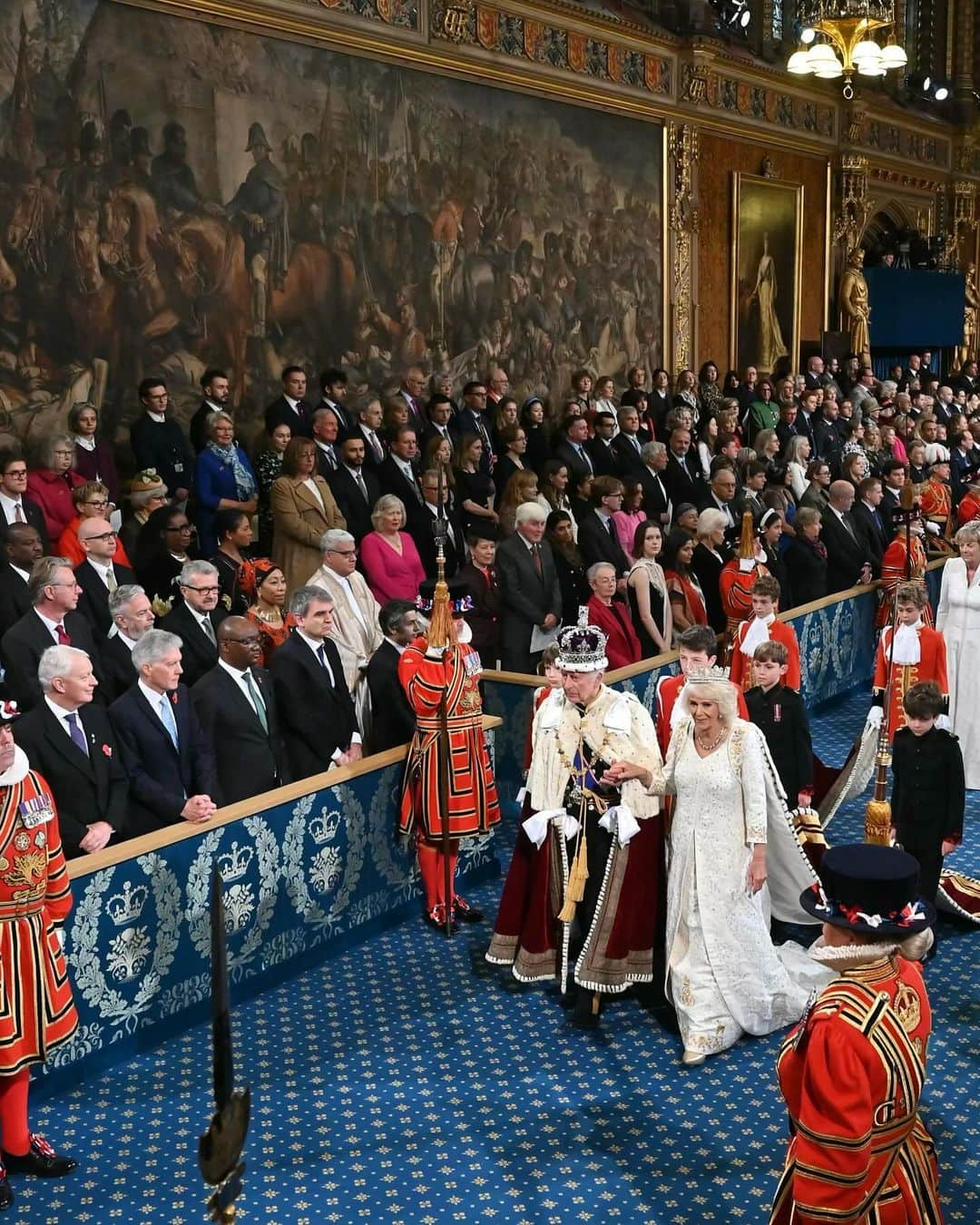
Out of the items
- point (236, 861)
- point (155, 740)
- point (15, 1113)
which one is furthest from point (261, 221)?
point (15, 1113)

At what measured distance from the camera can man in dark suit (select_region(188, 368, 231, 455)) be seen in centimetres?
1196

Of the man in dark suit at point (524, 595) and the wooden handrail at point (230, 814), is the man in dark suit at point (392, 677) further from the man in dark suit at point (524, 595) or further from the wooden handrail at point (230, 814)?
the man in dark suit at point (524, 595)

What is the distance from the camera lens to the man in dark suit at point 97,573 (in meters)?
8.37

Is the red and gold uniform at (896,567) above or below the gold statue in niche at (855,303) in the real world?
below

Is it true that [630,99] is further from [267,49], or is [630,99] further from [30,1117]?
[30,1117]

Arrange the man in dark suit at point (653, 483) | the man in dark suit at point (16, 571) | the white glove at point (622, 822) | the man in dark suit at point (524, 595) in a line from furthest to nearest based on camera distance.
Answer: the man in dark suit at point (653, 483) < the man in dark suit at point (524, 595) < the man in dark suit at point (16, 571) < the white glove at point (622, 822)

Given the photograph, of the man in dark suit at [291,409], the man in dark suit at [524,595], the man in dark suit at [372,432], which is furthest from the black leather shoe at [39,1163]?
the man in dark suit at [291,409]

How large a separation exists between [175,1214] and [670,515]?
380 inches

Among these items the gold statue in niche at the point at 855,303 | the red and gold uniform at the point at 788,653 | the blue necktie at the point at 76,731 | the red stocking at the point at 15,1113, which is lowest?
the red stocking at the point at 15,1113

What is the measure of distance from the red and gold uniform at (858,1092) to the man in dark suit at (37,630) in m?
4.60

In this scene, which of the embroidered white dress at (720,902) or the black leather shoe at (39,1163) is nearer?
the black leather shoe at (39,1163)

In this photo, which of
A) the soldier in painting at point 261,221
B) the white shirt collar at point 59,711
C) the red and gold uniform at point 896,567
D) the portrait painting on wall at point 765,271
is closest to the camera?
the white shirt collar at point 59,711

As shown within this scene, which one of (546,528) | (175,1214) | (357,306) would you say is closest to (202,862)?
(175,1214)

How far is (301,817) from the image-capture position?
704 centimetres
